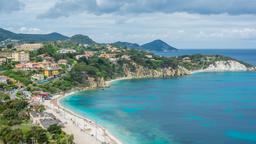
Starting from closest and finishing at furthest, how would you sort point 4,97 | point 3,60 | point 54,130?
1. point 54,130
2. point 4,97
3. point 3,60

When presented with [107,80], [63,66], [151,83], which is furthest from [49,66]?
[151,83]

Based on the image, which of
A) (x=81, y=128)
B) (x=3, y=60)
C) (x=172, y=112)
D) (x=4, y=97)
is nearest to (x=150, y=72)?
(x=3, y=60)

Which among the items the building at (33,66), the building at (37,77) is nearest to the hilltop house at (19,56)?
the building at (33,66)

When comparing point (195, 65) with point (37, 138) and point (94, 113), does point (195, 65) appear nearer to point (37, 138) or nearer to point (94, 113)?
point (94, 113)

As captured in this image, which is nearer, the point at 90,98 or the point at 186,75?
the point at 90,98

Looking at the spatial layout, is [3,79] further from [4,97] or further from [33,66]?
[33,66]

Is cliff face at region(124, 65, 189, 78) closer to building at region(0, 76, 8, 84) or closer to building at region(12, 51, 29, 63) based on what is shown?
building at region(12, 51, 29, 63)
